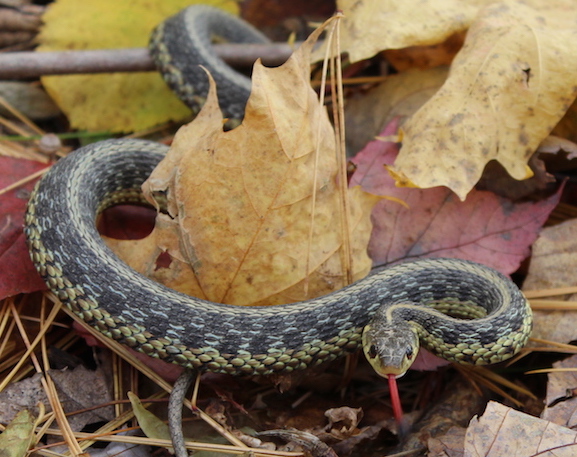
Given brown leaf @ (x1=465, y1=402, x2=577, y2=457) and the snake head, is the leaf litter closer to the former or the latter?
the snake head

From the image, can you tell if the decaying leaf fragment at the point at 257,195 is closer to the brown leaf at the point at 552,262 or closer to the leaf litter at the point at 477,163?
the leaf litter at the point at 477,163

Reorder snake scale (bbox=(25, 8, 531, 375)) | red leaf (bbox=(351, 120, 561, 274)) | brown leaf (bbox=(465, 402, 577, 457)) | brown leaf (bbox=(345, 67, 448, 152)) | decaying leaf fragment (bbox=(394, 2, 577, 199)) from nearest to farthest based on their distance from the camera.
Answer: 1. brown leaf (bbox=(465, 402, 577, 457))
2. snake scale (bbox=(25, 8, 531, 375))
3. decaying leaf fragment (bbox=(394, 2, 577, 199))
4. red leaf (bbox=(351, 120, 561, 274))
5. brown leaf (bbox=(345, 67, 448, 152))

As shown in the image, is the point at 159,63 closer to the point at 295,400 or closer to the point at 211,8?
the point at 211,8

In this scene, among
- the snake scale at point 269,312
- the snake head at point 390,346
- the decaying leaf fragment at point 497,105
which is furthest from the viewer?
the decaying leaf fragment at point 497,105

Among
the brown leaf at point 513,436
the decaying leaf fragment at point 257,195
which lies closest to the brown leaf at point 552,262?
the brown leaf at point 513,436

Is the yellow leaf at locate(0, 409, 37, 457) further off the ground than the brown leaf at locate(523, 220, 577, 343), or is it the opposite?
the yellow leaf at locate(0, 409, 37, 457)

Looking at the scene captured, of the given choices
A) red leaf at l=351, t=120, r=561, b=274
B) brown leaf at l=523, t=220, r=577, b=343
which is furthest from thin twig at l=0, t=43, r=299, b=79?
brown leaf at l=523, t=220, r=577, b=343

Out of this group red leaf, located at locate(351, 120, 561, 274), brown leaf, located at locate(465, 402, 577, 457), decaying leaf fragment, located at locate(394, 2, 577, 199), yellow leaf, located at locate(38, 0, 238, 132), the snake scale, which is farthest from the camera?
yellow leaf, located at locate(38, 0, 238, 132)
